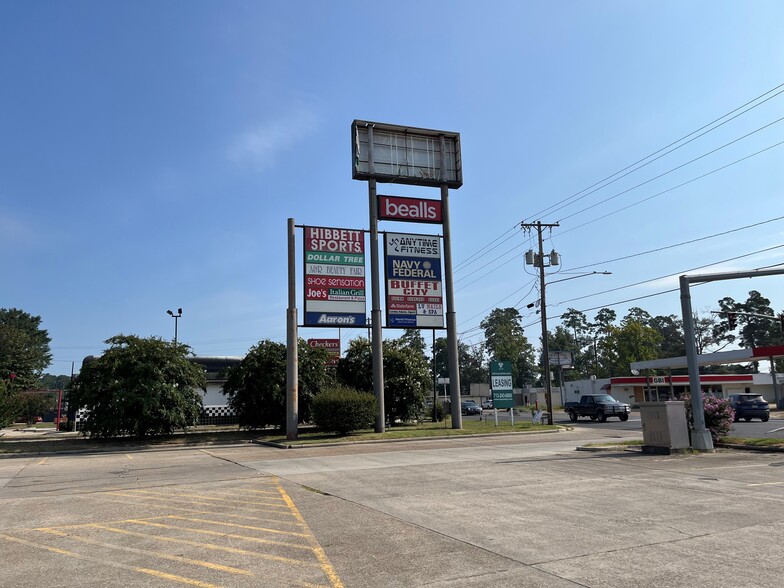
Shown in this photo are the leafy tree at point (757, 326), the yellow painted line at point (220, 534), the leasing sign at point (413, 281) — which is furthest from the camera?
the leafy tree at point (757, 326)

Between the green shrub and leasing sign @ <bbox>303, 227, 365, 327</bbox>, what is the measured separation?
3.52 m

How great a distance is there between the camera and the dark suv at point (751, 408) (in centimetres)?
3488

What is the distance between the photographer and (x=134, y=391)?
2428cm

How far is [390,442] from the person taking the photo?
24.2 m

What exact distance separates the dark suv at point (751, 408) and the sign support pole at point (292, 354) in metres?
27.3

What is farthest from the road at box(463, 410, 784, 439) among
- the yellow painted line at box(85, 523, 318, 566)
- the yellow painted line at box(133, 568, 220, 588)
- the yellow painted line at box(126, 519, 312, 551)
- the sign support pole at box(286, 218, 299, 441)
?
the yellow painted line at box(133, 568, 220, 588)

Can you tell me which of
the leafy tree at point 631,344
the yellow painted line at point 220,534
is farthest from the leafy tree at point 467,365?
the yellow painted line at point 220,534

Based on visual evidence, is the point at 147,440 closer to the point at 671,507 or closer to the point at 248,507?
the point at 248,507

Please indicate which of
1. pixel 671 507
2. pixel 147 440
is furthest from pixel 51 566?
pixel 147 440

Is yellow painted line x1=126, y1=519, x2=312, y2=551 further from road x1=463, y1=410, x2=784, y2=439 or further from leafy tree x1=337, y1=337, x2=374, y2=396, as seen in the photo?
leafy tree x1=337, y1=337, x2=374, y2=396

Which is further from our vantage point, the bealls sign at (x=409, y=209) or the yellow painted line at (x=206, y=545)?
the bealls sign at (x=409, y=209)

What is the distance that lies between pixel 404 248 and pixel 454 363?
251 inches

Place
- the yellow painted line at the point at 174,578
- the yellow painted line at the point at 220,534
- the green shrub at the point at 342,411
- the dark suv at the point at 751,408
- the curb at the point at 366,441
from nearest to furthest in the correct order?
the yellow painted line at the point at 174,578
the yellow painted line at the point at 220,534
the curb at the point at 366,441
the green shrub at the point at 342,411
the dark suv at the point at 751,408

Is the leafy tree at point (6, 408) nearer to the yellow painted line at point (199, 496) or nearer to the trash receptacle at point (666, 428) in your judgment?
the yellow painted line at point (199, 496)
